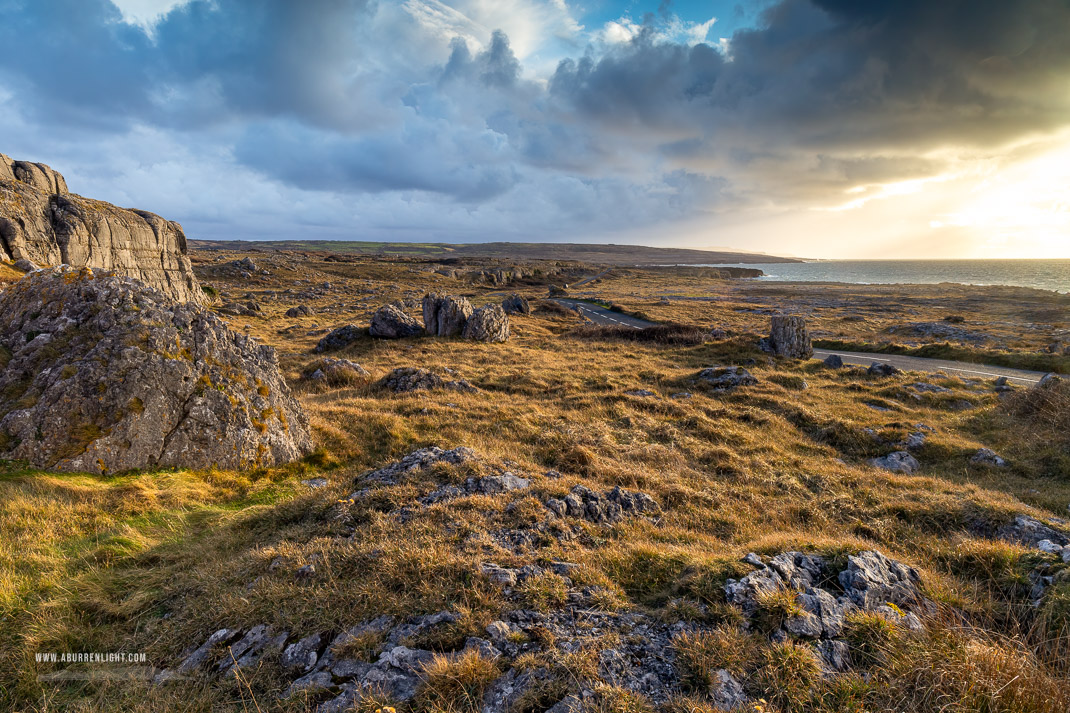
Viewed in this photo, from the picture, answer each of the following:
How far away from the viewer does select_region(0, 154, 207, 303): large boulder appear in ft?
61.1

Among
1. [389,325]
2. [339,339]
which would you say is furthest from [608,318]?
[339,339]

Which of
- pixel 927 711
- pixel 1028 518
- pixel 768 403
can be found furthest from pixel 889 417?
pixel 927 711

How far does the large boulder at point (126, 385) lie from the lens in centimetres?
793

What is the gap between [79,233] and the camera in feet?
71.9

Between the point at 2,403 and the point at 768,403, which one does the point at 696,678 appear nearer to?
the point at 2,403

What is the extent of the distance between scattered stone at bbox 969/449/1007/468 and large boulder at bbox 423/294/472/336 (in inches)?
1019

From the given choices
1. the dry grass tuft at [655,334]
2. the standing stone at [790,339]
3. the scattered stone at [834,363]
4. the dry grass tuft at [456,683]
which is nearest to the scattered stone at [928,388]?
the scattered stone at [834,363]

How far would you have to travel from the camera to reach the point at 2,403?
8.03m

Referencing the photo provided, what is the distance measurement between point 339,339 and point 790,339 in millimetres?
29236

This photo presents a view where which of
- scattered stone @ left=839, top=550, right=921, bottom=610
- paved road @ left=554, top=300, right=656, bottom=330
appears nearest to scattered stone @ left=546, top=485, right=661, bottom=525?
scattered stone @ left=839, top=550, right=921, bottom=610

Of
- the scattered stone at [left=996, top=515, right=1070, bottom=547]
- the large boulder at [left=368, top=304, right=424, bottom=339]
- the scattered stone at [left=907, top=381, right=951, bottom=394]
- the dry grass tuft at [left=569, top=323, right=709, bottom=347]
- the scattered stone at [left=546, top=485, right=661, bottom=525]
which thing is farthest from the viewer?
the dry grass tuft at [left=569, top=323, right=709, bottom=347]

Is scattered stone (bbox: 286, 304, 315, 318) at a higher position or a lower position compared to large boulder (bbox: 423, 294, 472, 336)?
lower

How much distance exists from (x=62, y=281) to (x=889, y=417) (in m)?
26.3

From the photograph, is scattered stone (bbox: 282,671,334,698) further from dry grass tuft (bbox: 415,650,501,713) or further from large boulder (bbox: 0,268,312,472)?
large boulder (bbox: 0,268,312,472)
